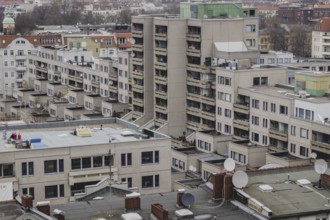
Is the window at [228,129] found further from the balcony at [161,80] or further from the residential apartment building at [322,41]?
the residential apartment building at [322,41]

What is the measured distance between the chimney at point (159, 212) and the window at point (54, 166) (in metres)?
18.5

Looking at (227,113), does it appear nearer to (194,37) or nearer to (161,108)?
(194,37)

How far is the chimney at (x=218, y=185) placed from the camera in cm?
4256

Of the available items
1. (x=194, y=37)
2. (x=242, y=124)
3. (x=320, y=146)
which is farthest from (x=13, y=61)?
(x=320, y=146)

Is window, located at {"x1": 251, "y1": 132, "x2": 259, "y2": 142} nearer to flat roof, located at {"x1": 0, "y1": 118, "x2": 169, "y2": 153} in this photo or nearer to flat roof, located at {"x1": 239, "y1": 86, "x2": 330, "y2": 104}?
flat roof, located at {"x1": 239, "y1": 86, "x2": 330, "y2": 104}

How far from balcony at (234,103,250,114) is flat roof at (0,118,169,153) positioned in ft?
70.3

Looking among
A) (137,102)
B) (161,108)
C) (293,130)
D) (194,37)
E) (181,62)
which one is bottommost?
(161,108)

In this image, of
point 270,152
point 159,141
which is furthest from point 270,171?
point 270,152

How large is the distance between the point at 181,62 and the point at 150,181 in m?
43.1

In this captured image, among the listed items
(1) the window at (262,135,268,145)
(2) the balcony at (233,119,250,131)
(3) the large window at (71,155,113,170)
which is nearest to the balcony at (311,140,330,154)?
(1) the window at (262,135,268,145)

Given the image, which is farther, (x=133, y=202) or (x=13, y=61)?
(x=13, y=61)

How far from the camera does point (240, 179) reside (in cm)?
4206

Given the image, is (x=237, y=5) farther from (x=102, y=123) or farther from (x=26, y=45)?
(x=26, y=45)

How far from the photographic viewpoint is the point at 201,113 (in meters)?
97.4
